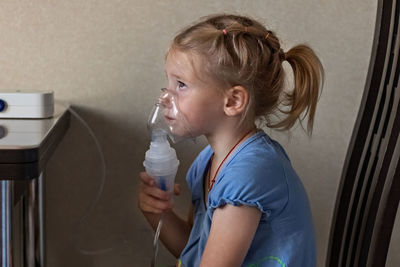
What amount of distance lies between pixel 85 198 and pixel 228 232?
0.62m

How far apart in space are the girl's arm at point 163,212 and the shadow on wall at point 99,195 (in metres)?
0.26

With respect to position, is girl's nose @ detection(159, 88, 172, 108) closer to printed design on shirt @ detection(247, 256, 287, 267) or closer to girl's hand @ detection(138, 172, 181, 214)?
girl's hand @ detection(138, 172, 181, 214)

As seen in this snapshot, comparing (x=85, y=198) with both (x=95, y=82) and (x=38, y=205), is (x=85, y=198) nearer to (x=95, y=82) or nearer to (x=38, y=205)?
(x=38, y=205)

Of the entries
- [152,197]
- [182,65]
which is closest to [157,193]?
[152,197]

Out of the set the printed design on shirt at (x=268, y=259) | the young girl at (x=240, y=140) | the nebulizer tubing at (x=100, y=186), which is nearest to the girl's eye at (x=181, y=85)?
the young girl at (x=240, y=140)

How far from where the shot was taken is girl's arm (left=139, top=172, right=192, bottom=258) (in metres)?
1.02

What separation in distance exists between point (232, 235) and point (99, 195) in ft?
2.00

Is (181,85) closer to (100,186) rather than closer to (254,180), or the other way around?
(254,180)

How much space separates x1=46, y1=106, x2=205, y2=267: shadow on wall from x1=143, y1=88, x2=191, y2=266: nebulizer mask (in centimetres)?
36

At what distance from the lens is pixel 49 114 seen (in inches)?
44.7

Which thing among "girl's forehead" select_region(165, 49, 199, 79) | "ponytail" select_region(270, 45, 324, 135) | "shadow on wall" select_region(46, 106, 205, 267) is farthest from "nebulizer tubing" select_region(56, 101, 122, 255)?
"ponytail" select_region(270, 45, 324, 135)

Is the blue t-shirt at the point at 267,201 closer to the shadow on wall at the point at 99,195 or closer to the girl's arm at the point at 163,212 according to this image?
the girl's arm at the point at 163,212

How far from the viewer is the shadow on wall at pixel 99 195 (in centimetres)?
138

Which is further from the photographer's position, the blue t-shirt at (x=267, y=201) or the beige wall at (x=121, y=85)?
the beige wall at (x=121, y=85)
